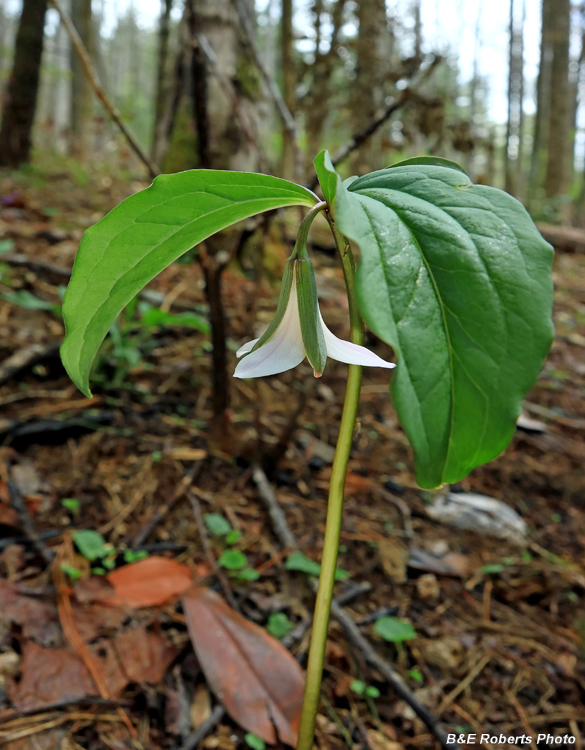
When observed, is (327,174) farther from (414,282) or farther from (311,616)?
(311,616)

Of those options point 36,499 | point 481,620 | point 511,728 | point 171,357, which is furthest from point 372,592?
point 171,357

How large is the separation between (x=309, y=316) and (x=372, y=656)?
0.92m

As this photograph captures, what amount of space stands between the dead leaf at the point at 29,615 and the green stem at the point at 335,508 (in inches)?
28.0

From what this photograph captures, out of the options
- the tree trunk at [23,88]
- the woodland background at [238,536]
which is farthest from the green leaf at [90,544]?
the tree trunk at [23,88]

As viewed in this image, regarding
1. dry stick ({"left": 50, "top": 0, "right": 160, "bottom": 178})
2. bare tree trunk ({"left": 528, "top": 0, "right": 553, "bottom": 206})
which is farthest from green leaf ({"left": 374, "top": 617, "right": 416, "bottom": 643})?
bare tree trunk ({"left": 528, "top": 0, "right": 553, "bottom": 206})

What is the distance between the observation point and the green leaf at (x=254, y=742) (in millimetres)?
996

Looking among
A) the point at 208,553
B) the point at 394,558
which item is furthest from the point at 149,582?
the point at 394,558

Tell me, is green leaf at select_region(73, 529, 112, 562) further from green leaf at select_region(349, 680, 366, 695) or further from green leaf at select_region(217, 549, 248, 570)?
green leaf at select_region(349, 680, 366, 695)

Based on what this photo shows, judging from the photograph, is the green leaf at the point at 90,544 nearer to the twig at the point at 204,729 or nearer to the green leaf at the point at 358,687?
the twig at the point at 204,729

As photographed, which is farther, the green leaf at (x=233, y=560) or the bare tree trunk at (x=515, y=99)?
the bare tree trunk at (x=515, y=99)

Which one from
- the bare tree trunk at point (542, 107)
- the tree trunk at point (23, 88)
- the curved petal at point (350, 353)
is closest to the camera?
the curved petal at point (350, 353)

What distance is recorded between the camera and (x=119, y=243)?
0.62 m

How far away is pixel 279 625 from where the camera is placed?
127 cm

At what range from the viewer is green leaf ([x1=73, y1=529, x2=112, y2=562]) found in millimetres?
1373
